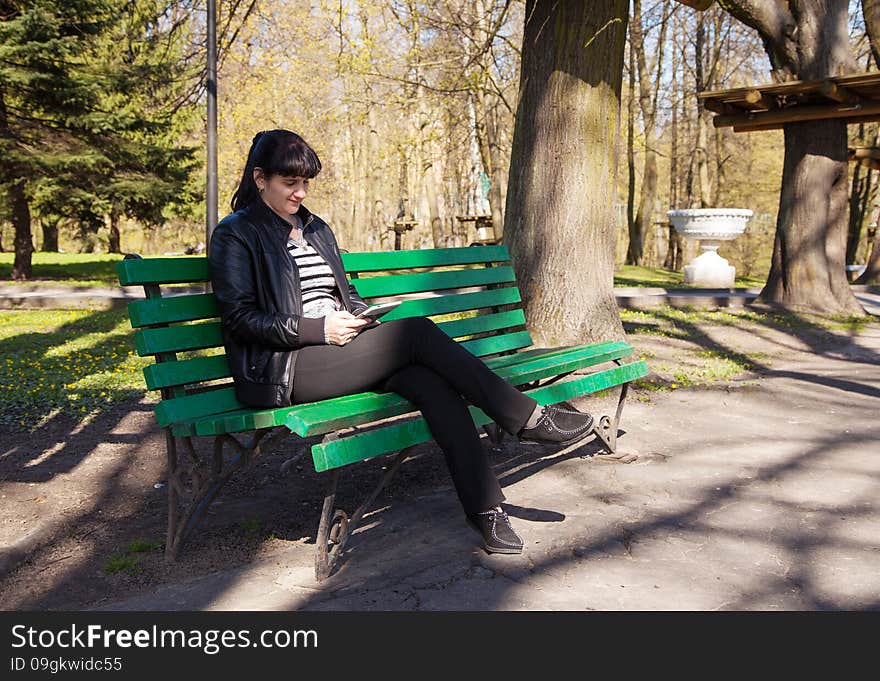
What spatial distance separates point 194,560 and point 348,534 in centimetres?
64

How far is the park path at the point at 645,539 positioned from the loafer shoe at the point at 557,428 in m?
0.33

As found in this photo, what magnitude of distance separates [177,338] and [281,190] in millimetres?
737

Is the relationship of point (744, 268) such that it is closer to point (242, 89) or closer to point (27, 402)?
point (242, 89)

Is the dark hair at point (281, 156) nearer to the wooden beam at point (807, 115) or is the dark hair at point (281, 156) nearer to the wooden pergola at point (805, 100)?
the wooden pergola at point (805, 100)

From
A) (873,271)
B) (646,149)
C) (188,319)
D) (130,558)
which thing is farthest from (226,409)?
(646,149)

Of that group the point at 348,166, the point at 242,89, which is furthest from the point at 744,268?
the point at 242,89

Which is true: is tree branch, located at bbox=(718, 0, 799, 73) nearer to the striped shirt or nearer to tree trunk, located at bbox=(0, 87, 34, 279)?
the striped shirt

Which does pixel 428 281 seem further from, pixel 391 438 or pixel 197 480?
pixel 197 480

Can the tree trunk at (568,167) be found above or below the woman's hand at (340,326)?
above

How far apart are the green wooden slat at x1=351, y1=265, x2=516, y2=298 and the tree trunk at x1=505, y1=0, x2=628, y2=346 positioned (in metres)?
1.26

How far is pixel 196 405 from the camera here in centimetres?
338

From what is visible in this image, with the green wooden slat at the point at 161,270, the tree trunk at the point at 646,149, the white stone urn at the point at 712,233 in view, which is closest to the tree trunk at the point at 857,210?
the tree trunk at the point at 646,149

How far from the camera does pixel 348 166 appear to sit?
121ft

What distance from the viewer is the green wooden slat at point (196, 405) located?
10.8ft
